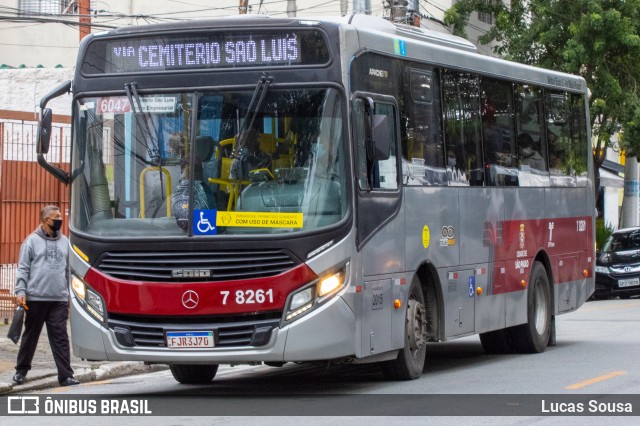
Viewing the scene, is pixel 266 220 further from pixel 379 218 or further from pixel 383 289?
pixel 383 289

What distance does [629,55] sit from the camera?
104 feet

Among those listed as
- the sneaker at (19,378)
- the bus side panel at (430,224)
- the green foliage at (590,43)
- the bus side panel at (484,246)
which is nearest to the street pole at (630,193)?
the green foliage at (590,43)

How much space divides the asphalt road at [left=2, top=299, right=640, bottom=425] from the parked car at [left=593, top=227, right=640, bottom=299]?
1183 cm

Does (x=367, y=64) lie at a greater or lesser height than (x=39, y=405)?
greater

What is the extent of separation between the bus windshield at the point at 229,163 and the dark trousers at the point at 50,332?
2110 mm

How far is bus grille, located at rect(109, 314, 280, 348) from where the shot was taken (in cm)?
1120

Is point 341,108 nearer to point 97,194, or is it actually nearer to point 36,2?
point 97,194

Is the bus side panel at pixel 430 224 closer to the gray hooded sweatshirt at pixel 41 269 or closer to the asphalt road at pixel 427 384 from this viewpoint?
the asphalt road at pixel 427 384

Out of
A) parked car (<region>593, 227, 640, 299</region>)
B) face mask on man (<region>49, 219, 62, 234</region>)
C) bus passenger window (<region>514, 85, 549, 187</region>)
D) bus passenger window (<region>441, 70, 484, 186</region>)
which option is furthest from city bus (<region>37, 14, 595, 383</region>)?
parked car (<region>593, 227, 640, 299</region>)

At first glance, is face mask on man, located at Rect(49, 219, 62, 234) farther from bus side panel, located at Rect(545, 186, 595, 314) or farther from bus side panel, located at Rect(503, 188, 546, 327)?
bus side panel, located at Rect(545, 186, 595, 314)

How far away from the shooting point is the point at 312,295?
11227 mm

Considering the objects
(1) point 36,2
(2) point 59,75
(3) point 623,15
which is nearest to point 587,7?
(3) point 623,15

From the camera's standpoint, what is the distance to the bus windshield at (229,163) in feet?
37.1
